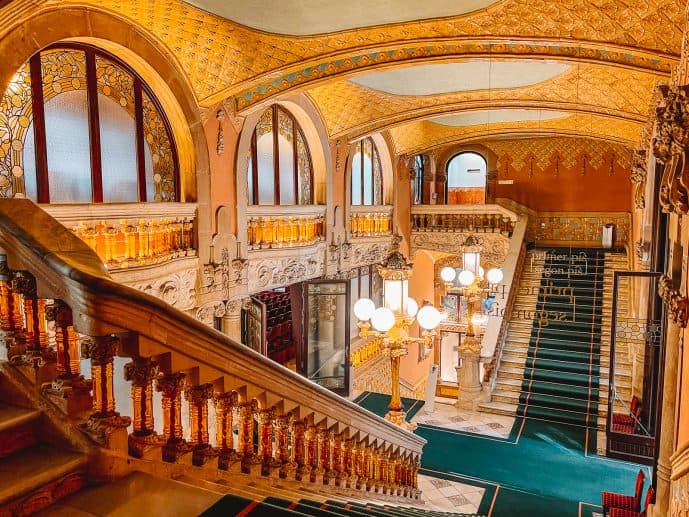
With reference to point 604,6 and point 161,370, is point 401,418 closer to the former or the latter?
point 161,370

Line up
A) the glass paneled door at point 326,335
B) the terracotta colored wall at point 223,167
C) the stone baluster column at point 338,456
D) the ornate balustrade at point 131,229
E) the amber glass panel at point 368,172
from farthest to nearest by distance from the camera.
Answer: the amber glass panel at point 368,172 < the glass paneled door at point 326,335 < the terracotta colored wall at point 223,167 < the ornate balustrade at point 131,229 < the stone baluster column at point 338,456

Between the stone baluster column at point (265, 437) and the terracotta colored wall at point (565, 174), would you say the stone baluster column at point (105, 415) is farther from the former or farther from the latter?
the terracotta colored wall at point (565, 174)

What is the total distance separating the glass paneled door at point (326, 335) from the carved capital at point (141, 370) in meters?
9.01

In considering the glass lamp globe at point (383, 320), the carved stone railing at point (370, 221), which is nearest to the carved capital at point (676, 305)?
the glass lamp globe at point (383, 320)

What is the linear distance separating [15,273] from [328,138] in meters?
9.50

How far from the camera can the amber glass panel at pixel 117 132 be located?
6379 mm

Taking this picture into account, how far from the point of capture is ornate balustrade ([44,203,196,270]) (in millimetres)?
Answer: 5512

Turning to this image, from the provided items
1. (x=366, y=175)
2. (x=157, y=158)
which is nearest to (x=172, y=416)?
(x=157, y=158)

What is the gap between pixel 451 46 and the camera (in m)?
6.61

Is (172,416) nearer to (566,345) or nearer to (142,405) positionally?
(142,405)

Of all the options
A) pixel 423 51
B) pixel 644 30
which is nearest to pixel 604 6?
pixel 644 30

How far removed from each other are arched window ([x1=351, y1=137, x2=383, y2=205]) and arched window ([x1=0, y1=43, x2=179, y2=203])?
6.27 m

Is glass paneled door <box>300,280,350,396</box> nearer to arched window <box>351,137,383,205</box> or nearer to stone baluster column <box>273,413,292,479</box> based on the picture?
arched window <box>351,137,383,205</box>

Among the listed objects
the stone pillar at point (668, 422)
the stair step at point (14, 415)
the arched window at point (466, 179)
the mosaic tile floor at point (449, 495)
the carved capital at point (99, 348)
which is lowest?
the mosaic tile floor at point (449, 495)
